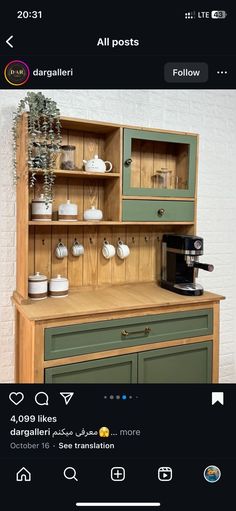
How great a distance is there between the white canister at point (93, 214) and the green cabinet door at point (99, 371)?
0.72 m

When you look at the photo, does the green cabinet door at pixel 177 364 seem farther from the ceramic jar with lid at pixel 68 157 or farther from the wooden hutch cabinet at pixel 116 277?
the ceramic jar with lid at pixel 68 157

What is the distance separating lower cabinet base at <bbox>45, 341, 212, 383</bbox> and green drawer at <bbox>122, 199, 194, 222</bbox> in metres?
0.68

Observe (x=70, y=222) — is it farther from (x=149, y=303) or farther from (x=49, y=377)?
(x=49, y=377)

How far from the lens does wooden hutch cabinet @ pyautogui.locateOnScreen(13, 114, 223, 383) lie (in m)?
1.70

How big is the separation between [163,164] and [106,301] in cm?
98

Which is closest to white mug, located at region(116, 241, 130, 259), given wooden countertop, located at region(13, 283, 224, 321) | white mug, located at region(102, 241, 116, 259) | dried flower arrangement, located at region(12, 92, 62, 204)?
white mug, located at region(102, 241, 116, 259)

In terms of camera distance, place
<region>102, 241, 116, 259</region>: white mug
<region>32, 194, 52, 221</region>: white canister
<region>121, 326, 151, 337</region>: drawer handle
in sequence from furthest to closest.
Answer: <region>102, 241, 116, 259</region>: white mug → <region>32, 194, 52, 221</region>: white canister → <region>121, 326, 151, 337</region>: drawer handle

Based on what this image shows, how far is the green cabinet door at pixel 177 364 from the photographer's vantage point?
187cm
